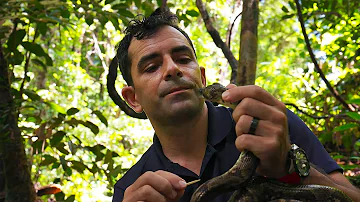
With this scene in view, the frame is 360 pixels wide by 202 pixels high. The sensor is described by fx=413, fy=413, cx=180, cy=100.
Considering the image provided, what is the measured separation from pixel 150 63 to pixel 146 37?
19 cm

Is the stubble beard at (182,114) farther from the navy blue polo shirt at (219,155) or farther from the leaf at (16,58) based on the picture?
the leaf at (16,58)

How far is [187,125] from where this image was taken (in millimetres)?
2059

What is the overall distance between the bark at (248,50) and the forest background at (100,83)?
29.3 inches

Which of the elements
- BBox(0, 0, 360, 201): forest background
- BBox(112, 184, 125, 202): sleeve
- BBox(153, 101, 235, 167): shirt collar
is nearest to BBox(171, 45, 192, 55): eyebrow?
BBox(153, 101, 235, 167): shirt collar

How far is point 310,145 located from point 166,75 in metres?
0.80

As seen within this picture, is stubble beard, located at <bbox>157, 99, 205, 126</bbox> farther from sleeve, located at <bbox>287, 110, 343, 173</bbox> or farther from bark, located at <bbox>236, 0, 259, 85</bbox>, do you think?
bark, located at <bbox>236, 0, 259, 85</bbox>

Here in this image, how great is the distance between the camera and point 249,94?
4.66 ft

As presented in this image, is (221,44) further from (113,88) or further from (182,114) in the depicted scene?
(182,114)

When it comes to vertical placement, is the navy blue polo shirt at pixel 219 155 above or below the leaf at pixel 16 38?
below

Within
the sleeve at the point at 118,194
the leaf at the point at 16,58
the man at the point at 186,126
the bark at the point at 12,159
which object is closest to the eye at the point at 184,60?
the man at the point at 186,126

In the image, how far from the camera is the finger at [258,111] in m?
1.41

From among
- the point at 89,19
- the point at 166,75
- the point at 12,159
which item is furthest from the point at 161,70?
the point at 12,159

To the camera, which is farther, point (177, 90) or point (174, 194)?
point (177, 90)

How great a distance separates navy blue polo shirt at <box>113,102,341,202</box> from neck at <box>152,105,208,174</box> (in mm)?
46
